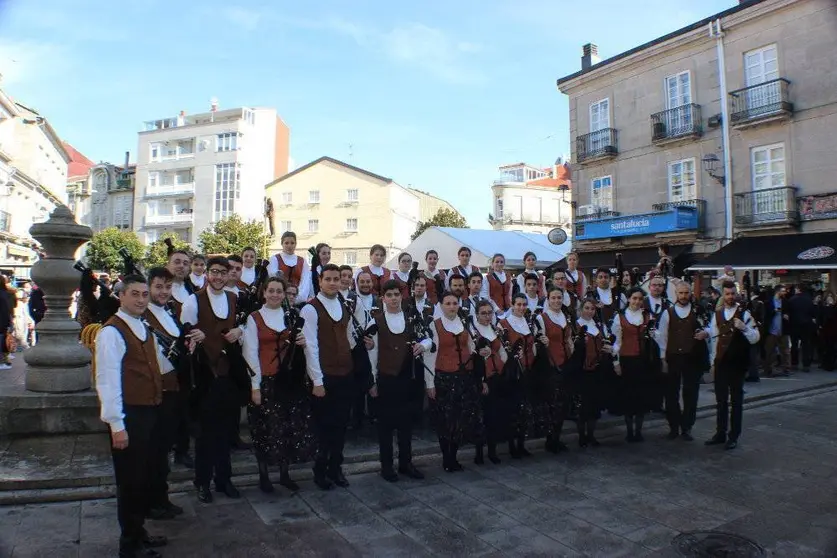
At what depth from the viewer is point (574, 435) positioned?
7082 millimetres

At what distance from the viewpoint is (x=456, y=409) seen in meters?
5.48

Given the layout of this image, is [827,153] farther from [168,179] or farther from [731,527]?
[168,179]

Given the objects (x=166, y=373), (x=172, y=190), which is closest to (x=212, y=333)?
(x=166, y=373)

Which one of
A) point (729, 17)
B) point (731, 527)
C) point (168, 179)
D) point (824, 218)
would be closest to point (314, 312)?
point (731, 527)

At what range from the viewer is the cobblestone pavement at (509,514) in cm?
382

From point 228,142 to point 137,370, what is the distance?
47.5m

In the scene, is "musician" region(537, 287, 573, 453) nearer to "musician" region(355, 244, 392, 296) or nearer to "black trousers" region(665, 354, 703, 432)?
"black trousers" region(665, 354, 703, 432)

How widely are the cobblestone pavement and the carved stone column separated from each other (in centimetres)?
190

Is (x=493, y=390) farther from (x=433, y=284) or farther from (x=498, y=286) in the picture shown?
(x=498, y=286)

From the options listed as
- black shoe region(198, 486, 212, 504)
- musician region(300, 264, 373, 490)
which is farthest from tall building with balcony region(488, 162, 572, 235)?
black shoe region(198, 486, 212, 504)

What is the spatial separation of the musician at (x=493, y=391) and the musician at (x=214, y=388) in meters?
2.44

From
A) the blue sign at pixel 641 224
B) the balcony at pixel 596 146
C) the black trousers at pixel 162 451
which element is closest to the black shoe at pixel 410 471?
the black trousers at pixel 162 451

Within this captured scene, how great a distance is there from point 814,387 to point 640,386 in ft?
20.8

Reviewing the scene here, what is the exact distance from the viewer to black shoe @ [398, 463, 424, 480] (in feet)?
17.3
